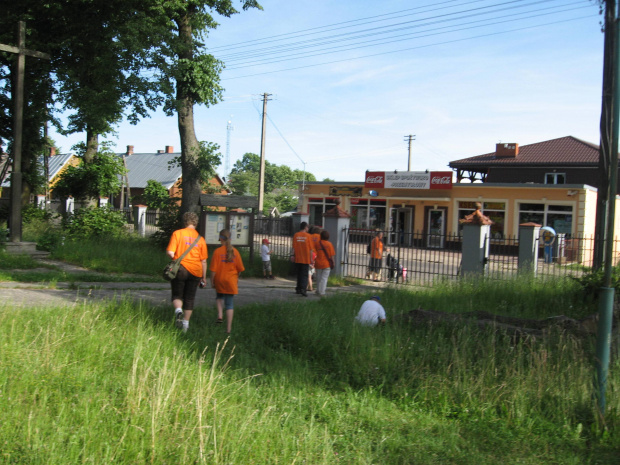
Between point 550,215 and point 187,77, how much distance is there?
876 inches

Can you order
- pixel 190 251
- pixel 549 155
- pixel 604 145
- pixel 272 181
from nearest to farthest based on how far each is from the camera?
pixel 190 251 < pixel 604 145 < pixel 549 155 < pixel 272 181

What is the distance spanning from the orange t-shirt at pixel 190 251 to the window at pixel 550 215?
2730 centimetres

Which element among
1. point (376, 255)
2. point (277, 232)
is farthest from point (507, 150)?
point (376, 255)

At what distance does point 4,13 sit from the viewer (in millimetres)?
19000

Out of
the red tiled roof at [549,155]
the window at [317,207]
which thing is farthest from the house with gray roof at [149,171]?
the red tiled roof at [549,155]

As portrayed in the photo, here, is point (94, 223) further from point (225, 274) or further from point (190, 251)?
point (190, 251)

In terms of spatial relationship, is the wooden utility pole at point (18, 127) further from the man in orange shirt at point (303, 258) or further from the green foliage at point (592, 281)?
the green foliage at point (592, 281)

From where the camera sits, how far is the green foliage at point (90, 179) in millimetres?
23578

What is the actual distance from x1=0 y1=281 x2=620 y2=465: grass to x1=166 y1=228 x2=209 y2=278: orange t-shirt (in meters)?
0.89

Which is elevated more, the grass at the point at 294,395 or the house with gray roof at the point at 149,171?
the house with gray roof at the point at 149,171

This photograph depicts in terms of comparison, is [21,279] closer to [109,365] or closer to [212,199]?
[212,199]

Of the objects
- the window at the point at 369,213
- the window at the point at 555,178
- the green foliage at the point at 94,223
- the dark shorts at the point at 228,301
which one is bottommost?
the dark shorts at the point at 228,301

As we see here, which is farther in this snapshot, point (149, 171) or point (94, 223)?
point (149, 171)

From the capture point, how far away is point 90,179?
77.3 feet
